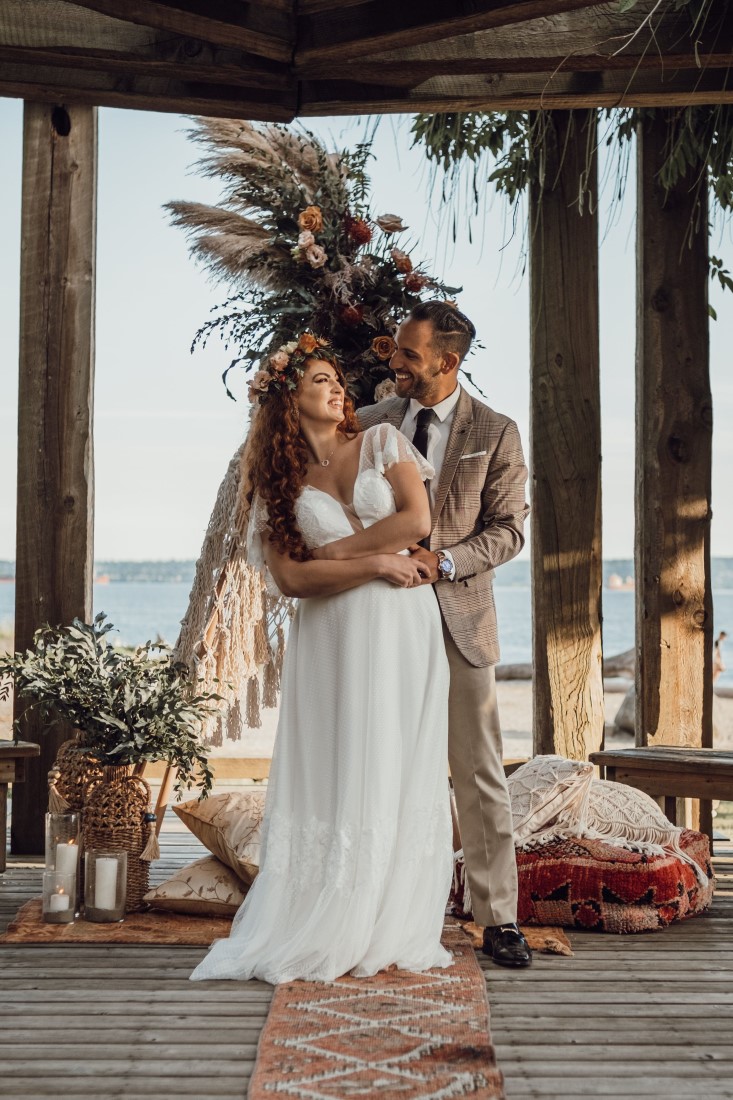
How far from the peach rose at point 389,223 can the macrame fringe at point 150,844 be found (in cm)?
223

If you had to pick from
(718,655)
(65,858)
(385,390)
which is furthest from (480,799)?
(718,655)

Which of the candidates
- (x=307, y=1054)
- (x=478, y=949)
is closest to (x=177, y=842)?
(x=478, y=949)

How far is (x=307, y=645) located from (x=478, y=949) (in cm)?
101

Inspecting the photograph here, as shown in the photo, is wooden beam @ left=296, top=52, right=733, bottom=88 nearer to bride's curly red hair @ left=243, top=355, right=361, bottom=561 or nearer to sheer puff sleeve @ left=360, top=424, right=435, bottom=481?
bride's curly red hair @ left=243, top=355, right=361, bottom=561

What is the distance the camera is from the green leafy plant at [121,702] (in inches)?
152

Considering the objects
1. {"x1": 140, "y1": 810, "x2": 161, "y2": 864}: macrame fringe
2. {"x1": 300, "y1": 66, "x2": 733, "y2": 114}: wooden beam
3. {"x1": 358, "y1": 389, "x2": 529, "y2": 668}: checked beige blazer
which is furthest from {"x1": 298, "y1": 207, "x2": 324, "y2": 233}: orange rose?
{"x1": 140, "y1": 810, "x2": 161, "y2": 864}: macrame fringe

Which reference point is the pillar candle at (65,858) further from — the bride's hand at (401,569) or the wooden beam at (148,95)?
the wooden beam at (148,95)

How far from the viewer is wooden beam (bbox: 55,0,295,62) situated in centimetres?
339

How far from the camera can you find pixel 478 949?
3.45m

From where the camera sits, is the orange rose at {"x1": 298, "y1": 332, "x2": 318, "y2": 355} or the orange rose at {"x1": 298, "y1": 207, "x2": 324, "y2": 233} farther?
the orange rose at {"x1": 298, "y1": 207, "x2": 324, "y2": 233}

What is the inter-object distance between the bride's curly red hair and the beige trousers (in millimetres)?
587

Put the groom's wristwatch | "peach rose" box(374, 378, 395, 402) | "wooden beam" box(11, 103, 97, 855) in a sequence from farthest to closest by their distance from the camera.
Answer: "wooden beam" box(11, 103, 97, 855) → "peach rose" box(374, 378, 395, 402) → the groom's wristwatch

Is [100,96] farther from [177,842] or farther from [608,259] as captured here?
[608,259]

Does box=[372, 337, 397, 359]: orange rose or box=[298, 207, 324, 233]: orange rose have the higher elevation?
box=[298, 207, 324, 233]: orange rose
